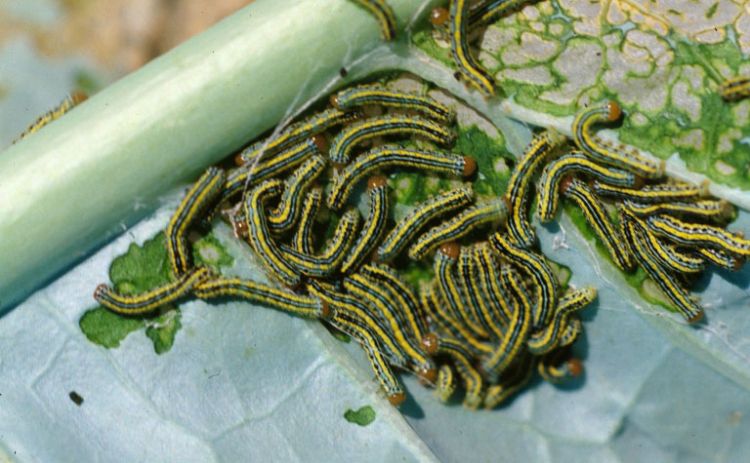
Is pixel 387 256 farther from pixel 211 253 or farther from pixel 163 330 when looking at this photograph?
pixel 163 330

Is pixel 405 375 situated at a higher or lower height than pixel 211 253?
lower

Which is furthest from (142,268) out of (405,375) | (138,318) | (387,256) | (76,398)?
(405,375)

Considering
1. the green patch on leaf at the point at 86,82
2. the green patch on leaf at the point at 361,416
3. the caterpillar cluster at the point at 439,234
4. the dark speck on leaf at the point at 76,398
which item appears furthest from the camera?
the green patch on leaf at the point at 86,82

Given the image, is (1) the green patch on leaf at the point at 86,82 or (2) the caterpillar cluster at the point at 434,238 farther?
(1) the green patch on leaf at the point at 86,82

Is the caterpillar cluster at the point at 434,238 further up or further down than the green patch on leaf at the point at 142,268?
further down

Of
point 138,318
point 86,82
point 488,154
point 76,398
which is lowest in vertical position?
point 488,154

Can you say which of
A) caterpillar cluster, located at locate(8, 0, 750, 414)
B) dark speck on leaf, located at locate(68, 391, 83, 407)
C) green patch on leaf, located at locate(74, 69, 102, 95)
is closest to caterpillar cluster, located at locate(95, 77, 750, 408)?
caterpillar cluster, located at locate(8, 0, 750, 414)

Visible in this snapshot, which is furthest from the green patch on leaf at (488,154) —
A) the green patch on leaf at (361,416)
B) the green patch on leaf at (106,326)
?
the green patch on leaf at (106,326)

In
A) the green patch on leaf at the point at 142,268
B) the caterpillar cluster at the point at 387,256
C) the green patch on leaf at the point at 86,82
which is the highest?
the green patch on leaf at the point at 86,82

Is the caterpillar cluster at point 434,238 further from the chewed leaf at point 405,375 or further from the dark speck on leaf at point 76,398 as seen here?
the dark speck on leaf at point 76,398
